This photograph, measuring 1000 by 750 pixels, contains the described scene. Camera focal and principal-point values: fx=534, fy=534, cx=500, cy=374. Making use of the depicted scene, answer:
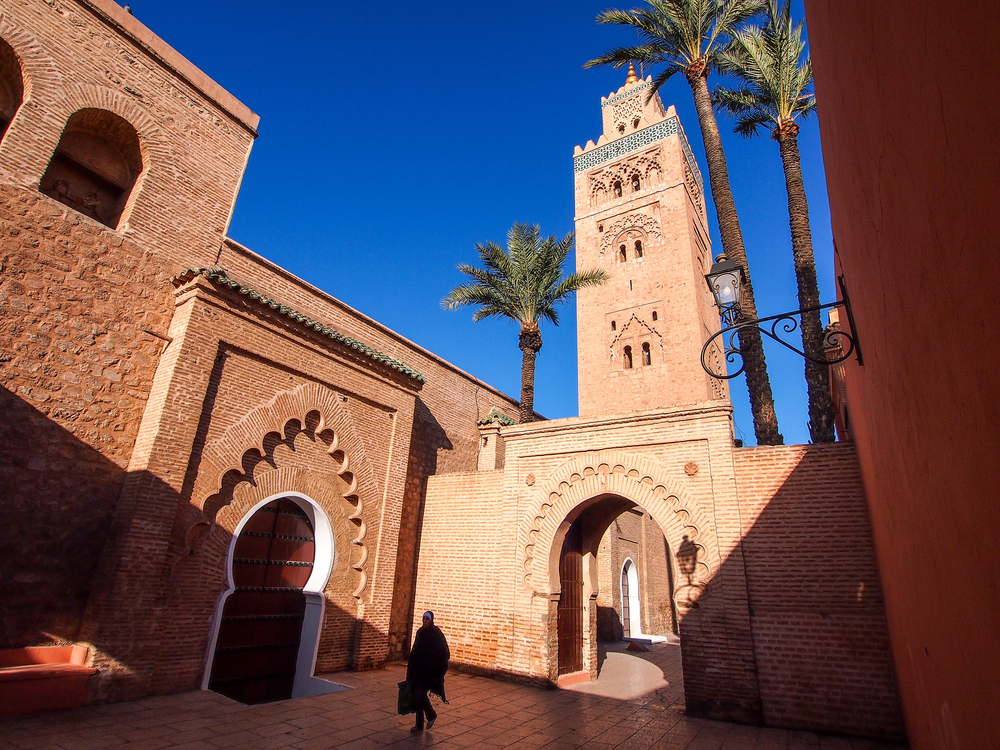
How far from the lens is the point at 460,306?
1421cm

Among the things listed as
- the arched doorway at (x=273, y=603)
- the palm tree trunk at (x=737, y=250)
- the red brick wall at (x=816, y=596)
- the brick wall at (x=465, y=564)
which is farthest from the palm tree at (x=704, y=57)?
the arched doorway at (x=273, y=603)

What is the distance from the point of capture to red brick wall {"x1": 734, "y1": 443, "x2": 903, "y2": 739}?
6.09 m

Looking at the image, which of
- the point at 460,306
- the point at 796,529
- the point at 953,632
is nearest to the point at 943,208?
the point at 953,632

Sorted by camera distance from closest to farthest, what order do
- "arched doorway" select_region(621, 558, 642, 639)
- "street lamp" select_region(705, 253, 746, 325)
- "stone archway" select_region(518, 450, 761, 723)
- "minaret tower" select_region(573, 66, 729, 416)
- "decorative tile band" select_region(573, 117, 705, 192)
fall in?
"street lamp" select_region(705, 253, 746, 325) < "stone archway" select_region(518, 450, 761, 723) < "minaret tower" select_region(573, 66, 729, 416) < "arched doorway" select_region(621, 558, 642, 639) < "decorative tile band" select_region(573, 117, 705, 192)

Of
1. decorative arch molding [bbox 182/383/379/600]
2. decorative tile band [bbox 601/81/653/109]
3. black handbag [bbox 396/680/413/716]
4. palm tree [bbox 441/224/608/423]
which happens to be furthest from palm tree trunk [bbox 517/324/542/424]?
decorative tile band [bbox 601/81/653/109]

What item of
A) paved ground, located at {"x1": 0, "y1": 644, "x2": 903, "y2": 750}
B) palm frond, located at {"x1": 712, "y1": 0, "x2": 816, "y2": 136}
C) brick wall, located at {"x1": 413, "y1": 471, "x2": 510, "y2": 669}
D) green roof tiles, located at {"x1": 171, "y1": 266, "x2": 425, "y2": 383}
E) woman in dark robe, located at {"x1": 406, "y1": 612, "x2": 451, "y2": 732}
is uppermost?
palm frond, located at {"x1": 712, "y1": 0, "x2": 816, "y2": 136}

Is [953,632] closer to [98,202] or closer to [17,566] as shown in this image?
[17,566]

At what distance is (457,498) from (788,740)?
6147mm

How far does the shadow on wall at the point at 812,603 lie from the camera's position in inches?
240

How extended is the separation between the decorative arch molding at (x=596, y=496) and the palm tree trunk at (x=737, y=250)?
2025 millimetres

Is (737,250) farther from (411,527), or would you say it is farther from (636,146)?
(636,146)

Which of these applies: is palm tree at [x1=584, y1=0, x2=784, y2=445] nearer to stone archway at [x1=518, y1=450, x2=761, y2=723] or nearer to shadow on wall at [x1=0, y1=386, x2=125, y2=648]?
stone archway at [x1=518, y1=450, x2=761, y2=723]

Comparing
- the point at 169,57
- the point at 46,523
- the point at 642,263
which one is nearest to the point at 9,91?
the point at 169,57

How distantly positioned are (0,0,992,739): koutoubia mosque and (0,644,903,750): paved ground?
0.46 m
